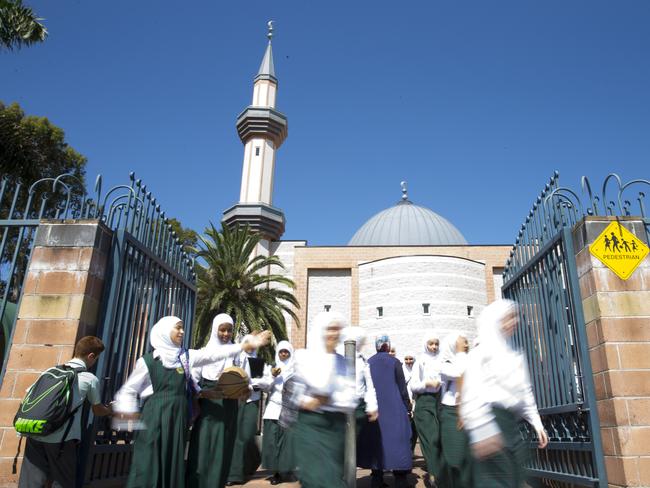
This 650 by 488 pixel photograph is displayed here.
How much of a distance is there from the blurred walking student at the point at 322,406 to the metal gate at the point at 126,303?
8.18ft

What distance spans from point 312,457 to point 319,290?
27.3m

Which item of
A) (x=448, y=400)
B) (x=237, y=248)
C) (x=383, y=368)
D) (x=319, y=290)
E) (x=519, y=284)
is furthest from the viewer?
(x=319, y=290)

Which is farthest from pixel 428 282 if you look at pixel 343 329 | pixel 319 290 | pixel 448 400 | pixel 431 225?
pixel 343 329

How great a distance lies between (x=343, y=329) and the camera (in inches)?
154

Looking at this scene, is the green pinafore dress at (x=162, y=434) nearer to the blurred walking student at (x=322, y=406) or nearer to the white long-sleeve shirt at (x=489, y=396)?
the blurred walking student at (x=322, y=406)

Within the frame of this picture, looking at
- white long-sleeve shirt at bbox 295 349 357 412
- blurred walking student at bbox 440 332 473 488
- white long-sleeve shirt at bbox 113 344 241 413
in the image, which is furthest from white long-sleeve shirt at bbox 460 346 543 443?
white long-sleeve shirt at bbox 113 344 241 413

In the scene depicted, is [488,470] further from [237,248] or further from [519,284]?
[237,248]

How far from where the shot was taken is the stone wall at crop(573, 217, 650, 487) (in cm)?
465

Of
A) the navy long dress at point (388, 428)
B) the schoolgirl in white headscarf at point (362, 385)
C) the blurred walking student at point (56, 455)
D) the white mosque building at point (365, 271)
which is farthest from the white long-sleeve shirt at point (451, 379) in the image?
the white mosque building at point (365, 271)

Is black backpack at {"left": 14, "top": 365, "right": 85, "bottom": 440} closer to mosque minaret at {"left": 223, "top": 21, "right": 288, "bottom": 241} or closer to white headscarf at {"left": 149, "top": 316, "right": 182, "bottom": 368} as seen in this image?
white headscarf at {"left": 149, "top": 316, "right": 182, "bottom": 368}

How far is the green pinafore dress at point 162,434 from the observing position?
4.34m

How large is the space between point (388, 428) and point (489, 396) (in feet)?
10.5

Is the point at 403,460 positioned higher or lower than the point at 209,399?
lower

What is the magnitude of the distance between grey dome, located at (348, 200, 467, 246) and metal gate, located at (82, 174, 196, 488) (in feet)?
94.7
